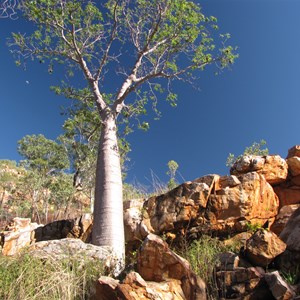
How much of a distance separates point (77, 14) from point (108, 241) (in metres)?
6.03

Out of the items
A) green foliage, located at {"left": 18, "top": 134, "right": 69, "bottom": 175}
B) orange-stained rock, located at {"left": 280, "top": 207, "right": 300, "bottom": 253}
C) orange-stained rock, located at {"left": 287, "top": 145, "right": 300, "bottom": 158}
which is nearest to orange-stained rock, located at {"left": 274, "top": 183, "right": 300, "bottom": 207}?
orange-stained rock, located at {"left": 287, "top": 145, "right": 300, "bottom": 158}

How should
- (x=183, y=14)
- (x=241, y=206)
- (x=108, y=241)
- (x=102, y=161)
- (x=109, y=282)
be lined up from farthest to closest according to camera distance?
(x=183, y=14) < (x=102, y=161) < (x=241, y=206) < (x=108, y=241) < (x=109, y=282)

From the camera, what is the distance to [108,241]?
5.12m

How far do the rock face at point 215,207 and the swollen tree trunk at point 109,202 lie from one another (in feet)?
2.18

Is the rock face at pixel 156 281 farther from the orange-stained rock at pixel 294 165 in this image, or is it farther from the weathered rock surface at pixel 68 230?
the orange-stained rock at pixel 294 165

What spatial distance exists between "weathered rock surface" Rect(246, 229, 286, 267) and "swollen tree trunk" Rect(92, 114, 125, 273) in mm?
1929

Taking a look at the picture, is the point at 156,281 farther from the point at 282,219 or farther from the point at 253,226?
the point at 282,219

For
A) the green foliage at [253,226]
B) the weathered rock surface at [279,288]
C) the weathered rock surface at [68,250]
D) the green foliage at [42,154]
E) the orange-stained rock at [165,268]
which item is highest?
the green foliage at [42,154]

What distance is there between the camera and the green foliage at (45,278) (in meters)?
2.90

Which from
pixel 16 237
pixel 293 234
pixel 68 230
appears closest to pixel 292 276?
pixel 293 234

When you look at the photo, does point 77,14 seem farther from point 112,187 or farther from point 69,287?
point 69,287

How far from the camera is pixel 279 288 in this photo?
2766mm

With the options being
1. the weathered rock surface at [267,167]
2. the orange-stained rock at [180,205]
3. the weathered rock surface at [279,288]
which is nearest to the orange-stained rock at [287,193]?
the weathered rock surface at [267,167]

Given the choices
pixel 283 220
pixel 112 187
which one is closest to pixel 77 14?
pixel 112 187
